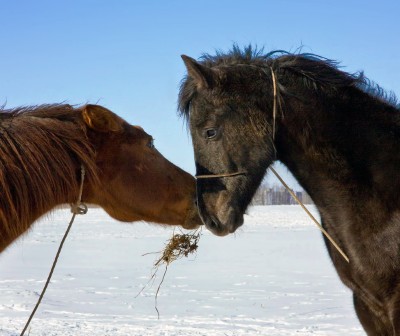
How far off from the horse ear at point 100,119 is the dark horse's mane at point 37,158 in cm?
5

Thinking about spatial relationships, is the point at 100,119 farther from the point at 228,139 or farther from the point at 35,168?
the point at 228,139

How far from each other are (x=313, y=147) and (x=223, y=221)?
2.27ft

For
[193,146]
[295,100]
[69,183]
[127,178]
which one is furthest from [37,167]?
[295,100]

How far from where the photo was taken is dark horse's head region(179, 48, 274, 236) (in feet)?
10.7

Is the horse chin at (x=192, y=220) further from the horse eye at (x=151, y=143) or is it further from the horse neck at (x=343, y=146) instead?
the horse neck at (x=343, y=146)

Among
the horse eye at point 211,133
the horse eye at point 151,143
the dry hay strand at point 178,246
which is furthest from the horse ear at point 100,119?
the dry hay strand at point 178,246

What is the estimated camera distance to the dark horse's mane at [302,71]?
3.35 m

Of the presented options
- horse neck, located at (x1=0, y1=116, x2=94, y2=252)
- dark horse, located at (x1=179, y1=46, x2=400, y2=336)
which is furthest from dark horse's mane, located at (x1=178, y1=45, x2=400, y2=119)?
horse neck, located at (x1=0, y1=116, x2=94, y2=252)

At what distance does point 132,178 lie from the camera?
2967 mm

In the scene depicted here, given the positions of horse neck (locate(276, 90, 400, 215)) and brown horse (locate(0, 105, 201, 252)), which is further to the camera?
horse neck (locate(276, 90, 400, 215))

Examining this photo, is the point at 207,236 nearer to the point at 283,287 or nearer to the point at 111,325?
the point at 283,287

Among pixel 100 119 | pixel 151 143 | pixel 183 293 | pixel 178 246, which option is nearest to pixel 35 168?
pixel 100 119

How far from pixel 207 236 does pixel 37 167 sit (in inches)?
705

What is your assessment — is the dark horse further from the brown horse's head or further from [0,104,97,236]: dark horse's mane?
[0,104,97,236]: dark horse's mane
